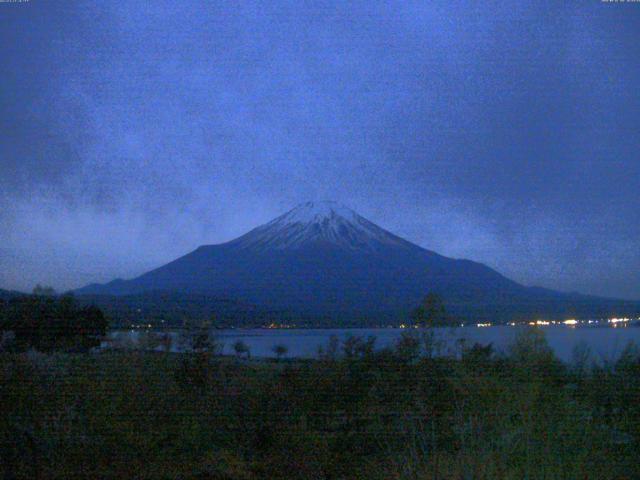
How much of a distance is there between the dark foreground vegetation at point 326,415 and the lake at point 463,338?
0.74 feet

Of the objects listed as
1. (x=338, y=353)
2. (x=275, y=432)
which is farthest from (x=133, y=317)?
(x=275, y=432)

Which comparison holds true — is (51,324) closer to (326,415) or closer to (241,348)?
(241,348)

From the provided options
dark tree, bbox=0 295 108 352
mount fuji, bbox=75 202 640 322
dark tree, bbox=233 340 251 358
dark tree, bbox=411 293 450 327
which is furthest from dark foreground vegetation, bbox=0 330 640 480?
mount fuji, bbox=75 202 640 322

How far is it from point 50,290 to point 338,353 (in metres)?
4.54

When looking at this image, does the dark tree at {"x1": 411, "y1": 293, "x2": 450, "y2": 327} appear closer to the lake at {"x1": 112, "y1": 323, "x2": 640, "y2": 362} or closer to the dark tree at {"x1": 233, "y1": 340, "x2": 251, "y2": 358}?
the lake at {"x1": 112, "y1": 323, "x2": 640, "y2": 362}

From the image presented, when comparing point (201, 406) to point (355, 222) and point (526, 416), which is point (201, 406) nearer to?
point (526, 416)

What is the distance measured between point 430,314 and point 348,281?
699cm

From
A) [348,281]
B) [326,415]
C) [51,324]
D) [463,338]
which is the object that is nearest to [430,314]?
[463,338]

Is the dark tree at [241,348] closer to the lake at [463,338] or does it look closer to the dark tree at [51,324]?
the lake at [463,338]

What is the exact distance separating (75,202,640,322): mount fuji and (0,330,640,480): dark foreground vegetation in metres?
3.47

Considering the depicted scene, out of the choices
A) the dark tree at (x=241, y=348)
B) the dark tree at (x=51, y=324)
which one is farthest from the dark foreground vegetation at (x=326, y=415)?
the dark tree at (x=51, y=324)

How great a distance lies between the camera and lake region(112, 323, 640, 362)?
8328mm

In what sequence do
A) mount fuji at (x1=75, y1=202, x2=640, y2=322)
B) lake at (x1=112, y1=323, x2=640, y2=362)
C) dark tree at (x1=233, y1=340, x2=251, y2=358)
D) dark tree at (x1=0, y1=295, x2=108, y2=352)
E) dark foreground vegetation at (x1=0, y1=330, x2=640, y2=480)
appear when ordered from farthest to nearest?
1. mount fuji at (x1=75, y1=202, x2=640, y2=322)
2. dark tree at (x1=233, y1=340, x2=251, y2=358)
3. dark tree at (x1=0, y1=295, x2=108, y2=352)
4. lake at (x1=112, y1=323, x2=640, y2=362)
5. dark foreground vegetation at (x1=0, y1=330, x2=640, y2=480)

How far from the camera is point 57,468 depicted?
5.67m
